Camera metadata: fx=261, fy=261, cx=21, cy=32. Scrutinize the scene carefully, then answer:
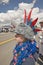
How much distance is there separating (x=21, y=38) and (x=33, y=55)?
0.32 meters

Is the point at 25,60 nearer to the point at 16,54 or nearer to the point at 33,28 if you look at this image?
the point at 16,54

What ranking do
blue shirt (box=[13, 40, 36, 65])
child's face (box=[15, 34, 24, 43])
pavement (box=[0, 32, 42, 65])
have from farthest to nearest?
pavement (box=[0, 32, 42, 65]) < child's face (box=[15, 34, 24, 43]) < blue shirt (box=[13, 40, 36, 65])

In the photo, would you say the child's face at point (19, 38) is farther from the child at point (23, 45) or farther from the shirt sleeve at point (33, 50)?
the shirt sleeve at point (33, 50)

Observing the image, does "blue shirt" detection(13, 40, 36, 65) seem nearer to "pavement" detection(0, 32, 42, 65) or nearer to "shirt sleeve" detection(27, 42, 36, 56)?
"shirt sleeve" detection(27, 42, 36, 56)

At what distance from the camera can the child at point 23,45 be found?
3.85 m

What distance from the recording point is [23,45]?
3.87 meters

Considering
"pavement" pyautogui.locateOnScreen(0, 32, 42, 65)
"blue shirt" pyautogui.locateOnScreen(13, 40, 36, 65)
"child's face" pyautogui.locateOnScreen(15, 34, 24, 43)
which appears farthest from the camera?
"pavement" pyautogui.locateOnScreen(0, 32, 42, 65)

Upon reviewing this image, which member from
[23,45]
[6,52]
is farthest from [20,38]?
[6,52]

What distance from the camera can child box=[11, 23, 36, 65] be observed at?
3848 millimetres

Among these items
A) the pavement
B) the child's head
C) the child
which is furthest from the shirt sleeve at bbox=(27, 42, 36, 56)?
the pavement

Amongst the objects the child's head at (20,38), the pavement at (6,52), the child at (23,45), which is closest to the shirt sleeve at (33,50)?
the child at (23,45)

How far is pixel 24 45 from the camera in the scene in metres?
3.87

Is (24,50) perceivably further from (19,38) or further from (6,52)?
(6,52)

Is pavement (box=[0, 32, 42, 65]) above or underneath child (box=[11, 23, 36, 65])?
underneath
